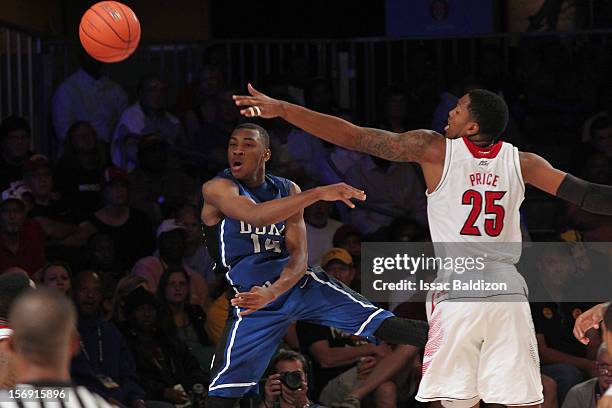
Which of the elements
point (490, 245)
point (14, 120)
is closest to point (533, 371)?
point (490, 245)

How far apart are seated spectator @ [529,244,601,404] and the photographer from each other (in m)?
1.91

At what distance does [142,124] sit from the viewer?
33.9 ft

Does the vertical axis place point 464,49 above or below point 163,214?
above

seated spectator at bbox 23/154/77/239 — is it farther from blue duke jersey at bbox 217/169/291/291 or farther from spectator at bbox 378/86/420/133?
blue duke jersey at bbox 217/169/291/291

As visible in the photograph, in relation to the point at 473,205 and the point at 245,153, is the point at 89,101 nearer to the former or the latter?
the point at 245,153

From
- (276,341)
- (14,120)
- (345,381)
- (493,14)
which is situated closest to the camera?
(276,341)

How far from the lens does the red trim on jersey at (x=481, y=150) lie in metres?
6.05

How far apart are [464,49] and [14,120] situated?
14.7ft

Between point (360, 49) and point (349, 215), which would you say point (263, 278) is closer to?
point (349, 215)

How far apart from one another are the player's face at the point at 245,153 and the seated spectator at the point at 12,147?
3504 millimetres

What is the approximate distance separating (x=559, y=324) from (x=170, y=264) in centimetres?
294

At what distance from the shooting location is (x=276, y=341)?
21.0ft

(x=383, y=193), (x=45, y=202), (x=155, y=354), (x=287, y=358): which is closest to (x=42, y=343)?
(x=287, y=358)

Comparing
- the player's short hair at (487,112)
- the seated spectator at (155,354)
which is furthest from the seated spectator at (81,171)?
the player's short hair at (487,112)
